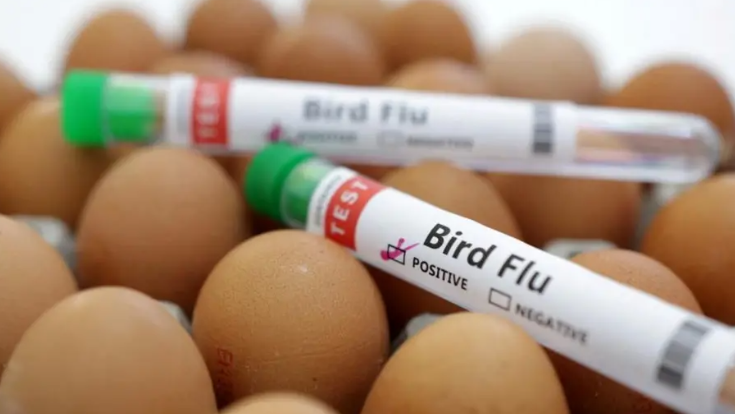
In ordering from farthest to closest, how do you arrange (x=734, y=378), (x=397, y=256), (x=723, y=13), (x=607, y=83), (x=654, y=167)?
1. (x=723, y=13)
2. (x=607, y=83)
3. (x=654, y=167)
4. (x=397, y=256)
5. (x=734, y=378)

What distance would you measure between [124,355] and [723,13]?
1092 mm

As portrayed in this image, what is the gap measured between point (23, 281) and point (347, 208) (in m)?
0.19

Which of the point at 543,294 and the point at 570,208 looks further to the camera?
the point at 570,208

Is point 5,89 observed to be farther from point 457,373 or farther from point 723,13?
point 723,13

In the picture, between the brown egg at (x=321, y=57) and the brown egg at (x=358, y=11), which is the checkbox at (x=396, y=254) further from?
the brown egg at (x=358, y=11)

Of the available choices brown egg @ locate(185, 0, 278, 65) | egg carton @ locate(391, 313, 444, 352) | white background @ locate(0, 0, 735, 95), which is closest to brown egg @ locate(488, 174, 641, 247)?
egg carton @ locate(391, 313, 444, 352)

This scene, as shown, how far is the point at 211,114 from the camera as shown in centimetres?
65

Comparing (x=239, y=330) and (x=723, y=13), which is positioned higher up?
(x=723, y=13)

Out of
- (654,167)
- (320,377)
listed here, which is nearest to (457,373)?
(320,377)

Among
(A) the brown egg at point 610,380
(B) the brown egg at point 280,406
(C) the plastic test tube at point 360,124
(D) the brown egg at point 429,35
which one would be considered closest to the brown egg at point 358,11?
(D) the brown egg at point 429,35

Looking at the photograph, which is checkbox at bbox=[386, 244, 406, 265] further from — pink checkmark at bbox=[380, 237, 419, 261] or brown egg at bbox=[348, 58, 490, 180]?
brown egg at bbox=[348, 58, 490, 180]

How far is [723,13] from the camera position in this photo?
124cm

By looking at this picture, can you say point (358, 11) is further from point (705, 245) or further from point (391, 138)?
point (705, 245)

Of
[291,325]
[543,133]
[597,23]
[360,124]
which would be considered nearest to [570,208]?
[543,133]
